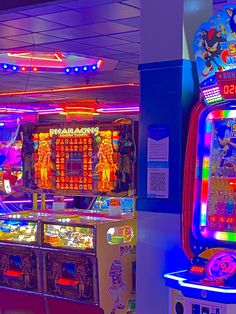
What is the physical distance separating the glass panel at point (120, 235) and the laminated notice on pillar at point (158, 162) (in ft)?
2.62

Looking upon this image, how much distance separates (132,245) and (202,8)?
6.38 ft

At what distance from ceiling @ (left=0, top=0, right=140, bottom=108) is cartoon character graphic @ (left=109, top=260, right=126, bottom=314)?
7.42 feet

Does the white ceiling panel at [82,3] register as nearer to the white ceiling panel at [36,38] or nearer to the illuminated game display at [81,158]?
the illuminated game display at [81,158]

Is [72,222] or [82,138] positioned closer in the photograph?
[72,222]

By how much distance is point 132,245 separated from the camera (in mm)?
4953

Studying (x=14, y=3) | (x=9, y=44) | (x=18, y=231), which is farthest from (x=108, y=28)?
(x=18, y=231)

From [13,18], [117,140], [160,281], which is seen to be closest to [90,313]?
[160,281]

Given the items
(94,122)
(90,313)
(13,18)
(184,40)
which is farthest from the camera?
(13,18)

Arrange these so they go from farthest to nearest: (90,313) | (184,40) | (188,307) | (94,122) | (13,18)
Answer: (13,18), (94,122), (90,313), (184,40), (188,307)

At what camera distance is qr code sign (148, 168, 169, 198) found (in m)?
3.92

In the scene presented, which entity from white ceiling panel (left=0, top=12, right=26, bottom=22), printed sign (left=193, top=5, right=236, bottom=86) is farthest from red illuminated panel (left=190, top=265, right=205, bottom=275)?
white ceiling panel (left=0, top=12, right=26, bottom=22)

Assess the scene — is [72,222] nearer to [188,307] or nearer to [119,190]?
[119,190]

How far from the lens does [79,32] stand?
22.3 ft

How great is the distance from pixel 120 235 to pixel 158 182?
0.98 meters
